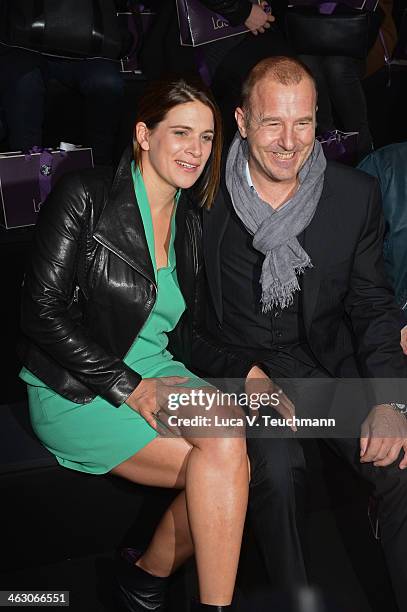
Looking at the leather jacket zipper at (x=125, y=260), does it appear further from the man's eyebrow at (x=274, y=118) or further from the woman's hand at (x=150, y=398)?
the man's eyebrow at (x=274, y=118)

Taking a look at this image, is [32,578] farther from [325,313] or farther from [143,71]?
[143,71]

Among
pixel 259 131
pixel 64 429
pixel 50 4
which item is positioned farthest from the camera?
pixel 50 4

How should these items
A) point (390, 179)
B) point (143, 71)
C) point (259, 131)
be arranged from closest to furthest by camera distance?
point (259, 131), point (390, 179), point (143, 71)

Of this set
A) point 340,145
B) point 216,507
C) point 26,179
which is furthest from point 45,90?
point 216,507

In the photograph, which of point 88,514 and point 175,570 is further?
point 88,514

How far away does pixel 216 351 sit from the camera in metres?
2.32

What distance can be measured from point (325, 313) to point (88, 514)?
0.83 meters

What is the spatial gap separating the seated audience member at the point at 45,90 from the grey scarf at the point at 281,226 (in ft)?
5.26

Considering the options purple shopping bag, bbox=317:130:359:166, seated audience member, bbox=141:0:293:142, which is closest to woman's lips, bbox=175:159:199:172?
seated audience member, bbox=141:0:293:142

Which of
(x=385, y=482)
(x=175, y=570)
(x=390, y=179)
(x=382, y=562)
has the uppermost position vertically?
(x=390, y=179)

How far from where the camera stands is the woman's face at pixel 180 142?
2.12 metres

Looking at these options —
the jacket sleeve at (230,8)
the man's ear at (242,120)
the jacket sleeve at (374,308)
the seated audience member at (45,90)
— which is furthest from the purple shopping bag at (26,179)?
the jacket sleeve at (374,308)

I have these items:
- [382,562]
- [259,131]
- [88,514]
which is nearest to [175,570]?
[88,514]

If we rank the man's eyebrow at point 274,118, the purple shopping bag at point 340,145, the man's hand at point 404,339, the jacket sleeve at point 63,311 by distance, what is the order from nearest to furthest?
the jacket sleeve at point 63,311 < the man's eyebrow at point 274,118 < the man's hand at point 404,339 < the purple shopping bag at point 340,145
